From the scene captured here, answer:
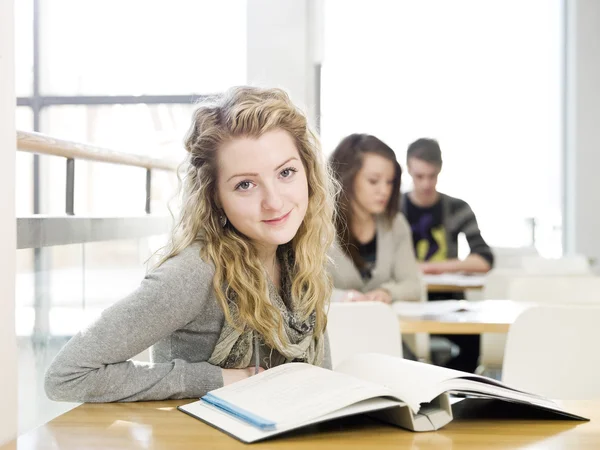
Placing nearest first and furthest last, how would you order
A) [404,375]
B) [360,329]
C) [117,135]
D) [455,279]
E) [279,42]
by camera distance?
1. [404,375]
2. [360,329]
3. [455,279]
4. [279,42]
5. [117,135]

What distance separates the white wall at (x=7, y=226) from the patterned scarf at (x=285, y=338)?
1.25ft

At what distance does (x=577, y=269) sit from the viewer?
4871 mm

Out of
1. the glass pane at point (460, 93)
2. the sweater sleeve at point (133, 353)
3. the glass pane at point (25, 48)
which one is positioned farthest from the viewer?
the glass pane at point (25, 48)

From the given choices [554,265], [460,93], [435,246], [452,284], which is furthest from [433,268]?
[460,93]

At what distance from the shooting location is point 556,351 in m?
2.18

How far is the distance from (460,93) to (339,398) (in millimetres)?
6079

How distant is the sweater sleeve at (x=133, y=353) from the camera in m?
1.19

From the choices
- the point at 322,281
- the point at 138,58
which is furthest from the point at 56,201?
the point at 322,281

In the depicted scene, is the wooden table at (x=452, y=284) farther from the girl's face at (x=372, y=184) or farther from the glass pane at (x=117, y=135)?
the glass pane at (x=117, y=135)

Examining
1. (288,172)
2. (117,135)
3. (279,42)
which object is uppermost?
(279,42)

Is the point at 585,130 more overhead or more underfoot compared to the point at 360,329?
more overhead

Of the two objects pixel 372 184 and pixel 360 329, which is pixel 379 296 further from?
pixel 360 329

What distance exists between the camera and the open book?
0.98 m

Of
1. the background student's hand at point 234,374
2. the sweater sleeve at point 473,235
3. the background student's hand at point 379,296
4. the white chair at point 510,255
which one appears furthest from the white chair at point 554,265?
the background student's hand at point 234,374
